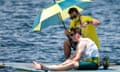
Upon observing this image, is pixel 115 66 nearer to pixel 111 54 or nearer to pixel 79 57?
pixel 79 57

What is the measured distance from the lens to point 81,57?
25.1m

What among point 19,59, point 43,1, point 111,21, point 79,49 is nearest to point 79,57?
point 79,49

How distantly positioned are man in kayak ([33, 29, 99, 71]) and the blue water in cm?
536

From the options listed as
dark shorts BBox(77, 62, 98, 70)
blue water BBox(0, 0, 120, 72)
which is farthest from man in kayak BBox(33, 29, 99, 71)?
blue water BBox(0, 0, 120, 72)

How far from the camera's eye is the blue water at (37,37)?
116 ft

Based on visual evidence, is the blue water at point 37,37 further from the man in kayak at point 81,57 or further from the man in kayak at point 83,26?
the man in kayak at point 81,57

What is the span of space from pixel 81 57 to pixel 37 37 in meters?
18.4

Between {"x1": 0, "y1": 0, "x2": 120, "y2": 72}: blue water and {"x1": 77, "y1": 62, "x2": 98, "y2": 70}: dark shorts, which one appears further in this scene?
{"x1": 0, "y1": 0, "x2": 120, "y2": 72}: blue water

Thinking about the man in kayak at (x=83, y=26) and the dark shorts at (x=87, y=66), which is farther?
the man in kayak at (x=83, y=26)

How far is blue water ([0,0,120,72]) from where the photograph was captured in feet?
116

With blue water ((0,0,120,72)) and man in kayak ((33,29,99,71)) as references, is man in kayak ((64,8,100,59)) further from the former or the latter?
blue water ((0,0,120,72))

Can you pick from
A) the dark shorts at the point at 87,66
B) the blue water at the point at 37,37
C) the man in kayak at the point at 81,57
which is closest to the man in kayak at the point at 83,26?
the man in kayak at the point at 81,57

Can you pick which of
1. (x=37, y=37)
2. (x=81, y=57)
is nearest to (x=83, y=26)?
(x=81, y=57)

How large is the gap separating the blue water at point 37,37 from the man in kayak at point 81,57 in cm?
536
